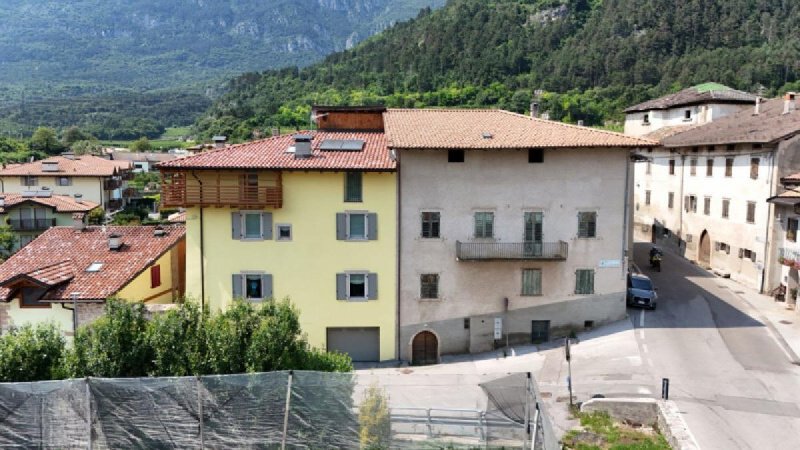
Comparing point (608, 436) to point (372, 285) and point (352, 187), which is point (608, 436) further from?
point (352, 187)

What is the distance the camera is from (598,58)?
12512 cm

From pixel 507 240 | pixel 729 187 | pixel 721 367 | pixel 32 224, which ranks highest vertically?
pixel 729 187

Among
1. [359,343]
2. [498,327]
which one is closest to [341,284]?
[359,343]

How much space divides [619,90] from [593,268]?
91695 millimetres

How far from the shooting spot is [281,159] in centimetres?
3038

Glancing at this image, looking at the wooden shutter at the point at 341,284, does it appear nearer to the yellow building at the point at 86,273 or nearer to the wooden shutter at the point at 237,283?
the wooden shutter at the point at 237,283

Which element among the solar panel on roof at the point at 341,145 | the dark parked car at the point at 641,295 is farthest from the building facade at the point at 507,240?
the solar panel on roof at the point at 341,145

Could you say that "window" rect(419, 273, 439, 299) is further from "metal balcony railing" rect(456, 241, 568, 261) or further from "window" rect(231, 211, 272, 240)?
"window" rect(231, 211, 272, 240)

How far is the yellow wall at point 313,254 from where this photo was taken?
1204 inches

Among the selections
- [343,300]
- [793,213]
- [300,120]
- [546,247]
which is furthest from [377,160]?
[300,120]

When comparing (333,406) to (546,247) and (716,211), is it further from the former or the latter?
(716,211)

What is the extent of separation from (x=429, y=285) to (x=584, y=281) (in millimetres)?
7640

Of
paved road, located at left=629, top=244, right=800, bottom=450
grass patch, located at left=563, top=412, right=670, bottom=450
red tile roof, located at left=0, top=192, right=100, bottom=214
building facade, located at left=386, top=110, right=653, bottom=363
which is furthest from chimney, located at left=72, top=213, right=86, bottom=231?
paved road, located at left=629, top=244, right=800, bottom=450

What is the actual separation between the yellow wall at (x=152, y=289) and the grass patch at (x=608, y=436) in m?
19.7
